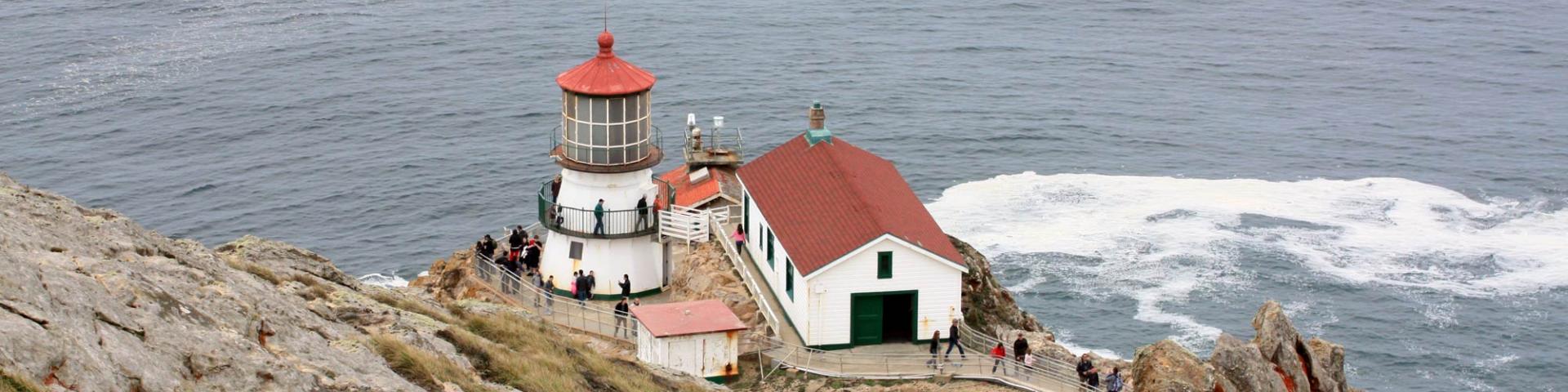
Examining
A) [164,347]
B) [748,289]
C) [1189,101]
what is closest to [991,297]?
[748,289]

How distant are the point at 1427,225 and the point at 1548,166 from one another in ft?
43.0

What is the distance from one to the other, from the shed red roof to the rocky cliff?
9052mm

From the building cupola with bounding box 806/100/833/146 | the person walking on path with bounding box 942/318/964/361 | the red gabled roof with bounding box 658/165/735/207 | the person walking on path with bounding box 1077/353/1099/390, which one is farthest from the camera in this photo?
the red gabled roof with bounding box 658/165/735/207

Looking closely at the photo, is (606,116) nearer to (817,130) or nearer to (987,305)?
(817,130)

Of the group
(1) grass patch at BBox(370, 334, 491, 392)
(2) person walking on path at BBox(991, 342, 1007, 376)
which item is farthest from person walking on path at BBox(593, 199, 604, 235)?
(1) grass patch at BBox(370, 334, 491, 392)

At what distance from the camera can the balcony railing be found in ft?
131

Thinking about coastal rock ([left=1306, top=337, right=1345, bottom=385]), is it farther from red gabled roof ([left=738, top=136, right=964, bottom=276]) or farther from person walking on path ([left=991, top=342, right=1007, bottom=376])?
red gabled roof ([left=738, top=136, right=964, bottom=276])

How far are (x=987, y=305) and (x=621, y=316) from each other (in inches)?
342

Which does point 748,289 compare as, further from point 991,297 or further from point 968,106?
point 968,106

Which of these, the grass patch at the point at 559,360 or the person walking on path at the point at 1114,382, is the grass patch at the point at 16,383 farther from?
the person walking on path at the point at 1114,382

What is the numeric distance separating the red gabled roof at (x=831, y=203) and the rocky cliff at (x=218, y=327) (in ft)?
37.3

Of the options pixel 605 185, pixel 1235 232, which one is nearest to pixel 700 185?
pixel 605 185

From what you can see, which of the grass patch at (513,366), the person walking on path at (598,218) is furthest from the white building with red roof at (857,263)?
the grass patch at (513,366)

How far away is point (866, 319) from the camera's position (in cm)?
3591
